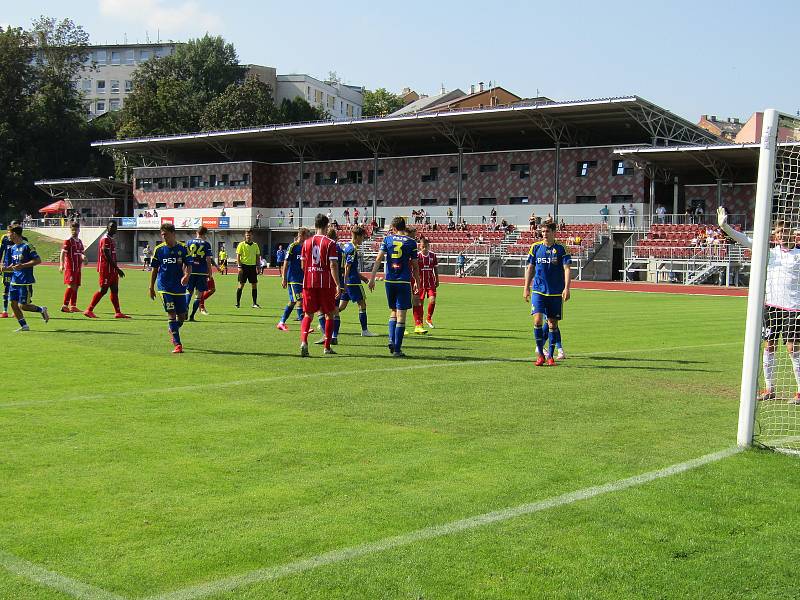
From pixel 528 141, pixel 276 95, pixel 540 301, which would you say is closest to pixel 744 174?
pixel 528 141

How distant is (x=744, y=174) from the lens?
52781 mm

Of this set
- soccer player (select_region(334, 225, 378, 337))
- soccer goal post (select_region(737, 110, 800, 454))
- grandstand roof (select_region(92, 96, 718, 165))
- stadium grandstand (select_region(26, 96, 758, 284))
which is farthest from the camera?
grandstand roof (select_region(92, 96, 718, 165))

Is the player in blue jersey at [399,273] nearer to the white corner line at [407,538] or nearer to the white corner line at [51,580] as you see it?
the white corner line at [407,538]

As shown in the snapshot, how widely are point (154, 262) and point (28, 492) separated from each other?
7.82 m

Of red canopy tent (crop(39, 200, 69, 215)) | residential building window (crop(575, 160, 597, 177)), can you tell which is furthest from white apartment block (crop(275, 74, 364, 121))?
residential building window (crop(575, 160, 597, 177))

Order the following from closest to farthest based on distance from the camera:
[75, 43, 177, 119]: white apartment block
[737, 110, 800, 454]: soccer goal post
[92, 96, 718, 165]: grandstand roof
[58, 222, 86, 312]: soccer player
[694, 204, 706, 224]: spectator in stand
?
[737, 110, 800, 454]: soccer goal post, [58, 222, 86, 312]: soccer player, [694, 204, 706, 224]: spectator in stand, [92, 96, 718, 165]: grandstand roof, [75, 43, 177, 119]: white apartment block

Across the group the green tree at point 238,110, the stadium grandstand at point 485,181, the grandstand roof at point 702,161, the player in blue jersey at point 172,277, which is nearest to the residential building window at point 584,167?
the stadium grandstand at point 485,181

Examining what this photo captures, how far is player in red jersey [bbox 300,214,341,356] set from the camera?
12.3m

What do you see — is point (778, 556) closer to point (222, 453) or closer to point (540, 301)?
point (222, 453)

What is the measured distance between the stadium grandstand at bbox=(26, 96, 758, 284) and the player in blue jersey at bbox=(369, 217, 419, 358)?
3240 centimetres

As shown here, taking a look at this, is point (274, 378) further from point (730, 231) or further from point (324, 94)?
point (324, 94)

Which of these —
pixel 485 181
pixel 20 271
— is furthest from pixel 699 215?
pixel 20 271

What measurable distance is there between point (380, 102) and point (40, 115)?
151 feet

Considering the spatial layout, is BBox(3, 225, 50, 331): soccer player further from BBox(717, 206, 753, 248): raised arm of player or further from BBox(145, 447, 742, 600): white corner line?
BBox(145, 447, 742, 600): white corner line
